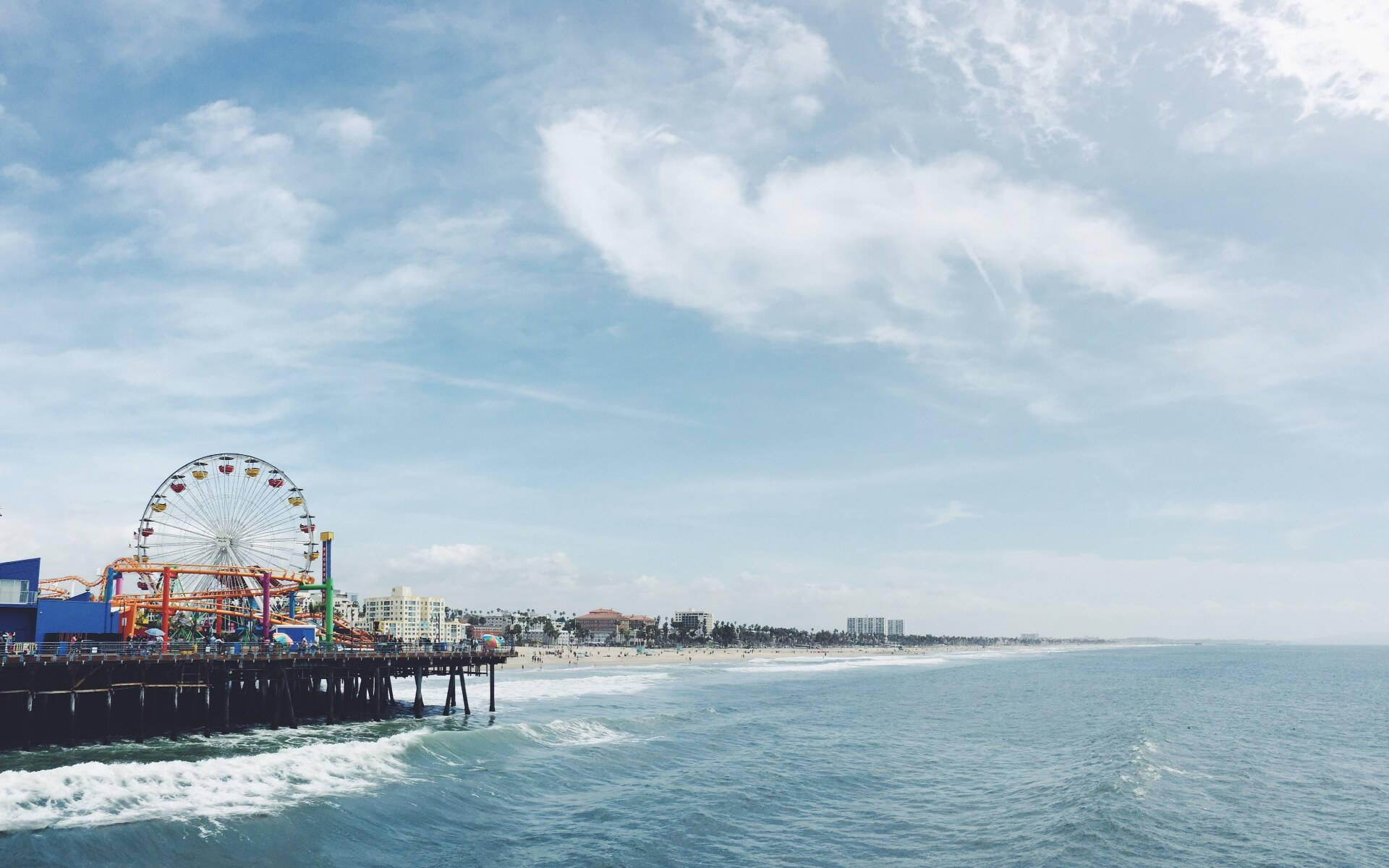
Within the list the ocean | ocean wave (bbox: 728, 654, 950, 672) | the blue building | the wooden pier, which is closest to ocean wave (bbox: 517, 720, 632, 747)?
the ocean

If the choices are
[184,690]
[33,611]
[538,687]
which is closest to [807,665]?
[538,687]

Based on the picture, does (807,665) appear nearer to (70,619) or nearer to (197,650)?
(197,650)

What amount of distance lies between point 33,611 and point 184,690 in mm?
9282

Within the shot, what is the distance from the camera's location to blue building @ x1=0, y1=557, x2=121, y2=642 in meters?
50.6

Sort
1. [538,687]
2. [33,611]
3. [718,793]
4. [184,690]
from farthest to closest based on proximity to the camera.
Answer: [538,687], [184,690], [33,611], [718,793]

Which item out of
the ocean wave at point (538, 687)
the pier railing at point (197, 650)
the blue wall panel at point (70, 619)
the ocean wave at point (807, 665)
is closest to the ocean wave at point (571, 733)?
the pier railing at point (197, 650)

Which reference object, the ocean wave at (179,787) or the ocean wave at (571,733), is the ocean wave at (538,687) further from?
the ocean wave at (179,787)

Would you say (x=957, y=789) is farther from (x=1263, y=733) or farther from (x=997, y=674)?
(x=997, y=674)

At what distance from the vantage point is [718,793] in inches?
1528

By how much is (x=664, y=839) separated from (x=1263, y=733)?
1913 inches

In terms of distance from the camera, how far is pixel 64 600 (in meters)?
53.1

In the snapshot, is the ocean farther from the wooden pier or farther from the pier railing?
the pier railing

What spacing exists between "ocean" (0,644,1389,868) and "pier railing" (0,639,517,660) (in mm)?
4705

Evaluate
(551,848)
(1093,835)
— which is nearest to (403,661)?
(551,848)
